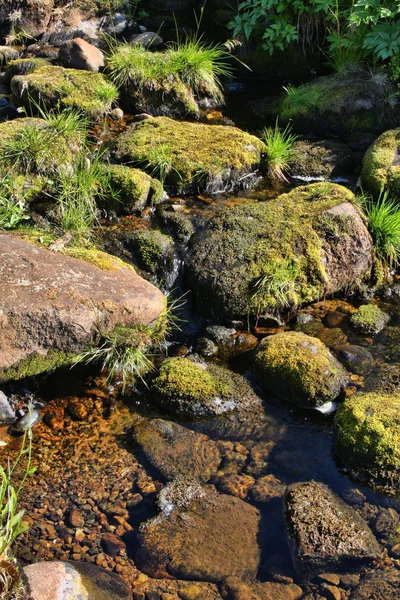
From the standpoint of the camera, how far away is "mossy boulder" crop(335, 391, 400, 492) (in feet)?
17.9

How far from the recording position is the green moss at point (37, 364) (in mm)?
5961

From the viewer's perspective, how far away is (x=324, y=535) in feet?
16.3

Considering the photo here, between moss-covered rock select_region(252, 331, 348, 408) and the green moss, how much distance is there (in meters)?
1.87

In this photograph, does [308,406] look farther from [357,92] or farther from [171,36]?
[171,36]

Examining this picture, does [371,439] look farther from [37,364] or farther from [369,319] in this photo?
[37,364]

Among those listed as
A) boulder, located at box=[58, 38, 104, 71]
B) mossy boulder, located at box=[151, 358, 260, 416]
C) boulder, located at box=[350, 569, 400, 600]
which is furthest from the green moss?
boulder, located at box=[58, 38, 104, 71]

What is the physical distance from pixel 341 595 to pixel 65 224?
4.79 meters

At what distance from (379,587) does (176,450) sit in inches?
78.0

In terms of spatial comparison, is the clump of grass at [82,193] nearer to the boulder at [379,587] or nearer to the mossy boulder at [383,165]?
the mossy boulder at [383,165]

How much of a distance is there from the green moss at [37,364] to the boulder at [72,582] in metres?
1.90

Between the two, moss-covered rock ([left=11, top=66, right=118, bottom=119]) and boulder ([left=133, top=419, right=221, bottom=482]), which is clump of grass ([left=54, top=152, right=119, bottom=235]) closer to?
moss-covered rock ([left=11, top=66, right=118, bottom=119])

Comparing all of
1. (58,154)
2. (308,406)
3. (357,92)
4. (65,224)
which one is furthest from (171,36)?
(308,406)

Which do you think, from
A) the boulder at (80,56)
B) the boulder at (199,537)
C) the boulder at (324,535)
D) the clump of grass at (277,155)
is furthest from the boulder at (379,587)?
the boulder at (80,56)

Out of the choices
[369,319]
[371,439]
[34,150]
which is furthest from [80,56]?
[371,439]
